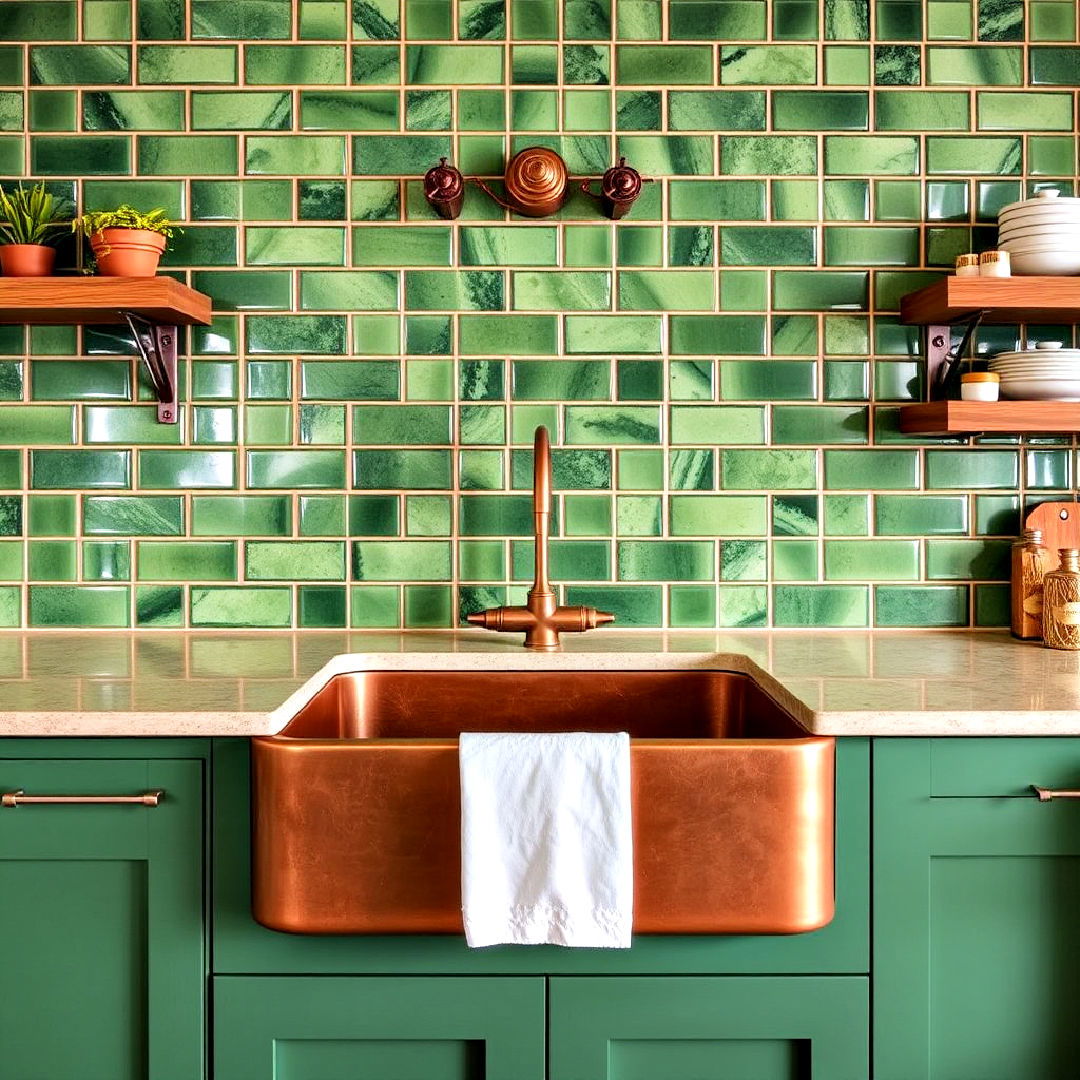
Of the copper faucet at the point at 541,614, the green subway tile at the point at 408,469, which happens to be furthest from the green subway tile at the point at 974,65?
the green subway tile at the point at 408,469

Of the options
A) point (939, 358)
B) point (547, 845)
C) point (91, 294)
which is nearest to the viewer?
point (547, 845)

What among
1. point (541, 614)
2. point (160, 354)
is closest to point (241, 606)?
point (160, 354)

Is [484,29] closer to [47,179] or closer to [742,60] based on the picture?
[742,60]

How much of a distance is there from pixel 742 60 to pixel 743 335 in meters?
0.52

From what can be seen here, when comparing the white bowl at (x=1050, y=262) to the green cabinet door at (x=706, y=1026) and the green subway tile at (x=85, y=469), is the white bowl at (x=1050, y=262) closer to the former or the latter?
the green cabinet door at (x=706, y=1026)

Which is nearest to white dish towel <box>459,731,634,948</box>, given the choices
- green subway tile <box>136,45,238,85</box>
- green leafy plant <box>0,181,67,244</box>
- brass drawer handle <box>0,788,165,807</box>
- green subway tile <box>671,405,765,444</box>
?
brass drawer handle <box>0,788,165,807</box>

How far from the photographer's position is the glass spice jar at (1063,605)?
1.86 metres

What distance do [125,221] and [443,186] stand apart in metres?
0.56

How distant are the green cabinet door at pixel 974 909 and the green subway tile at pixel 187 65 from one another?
1.72 meters

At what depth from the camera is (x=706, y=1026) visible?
1.35 metres

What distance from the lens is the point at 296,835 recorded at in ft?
4.23

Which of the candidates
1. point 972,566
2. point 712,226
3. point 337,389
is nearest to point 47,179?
point 337,389

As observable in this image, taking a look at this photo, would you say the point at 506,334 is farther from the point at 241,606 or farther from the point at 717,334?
the point at 241,606

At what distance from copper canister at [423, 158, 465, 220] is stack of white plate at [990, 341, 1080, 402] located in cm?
103
